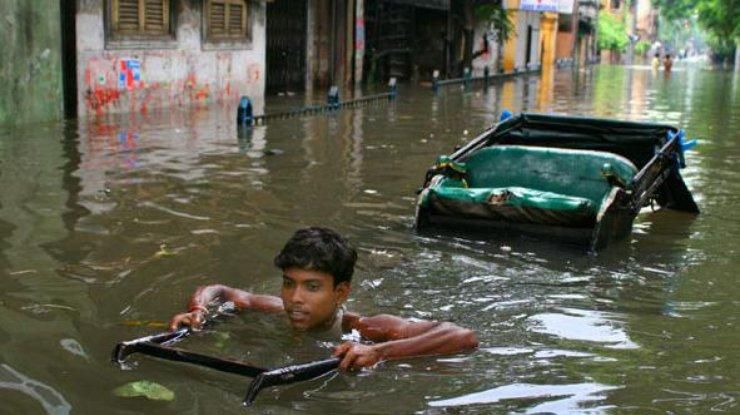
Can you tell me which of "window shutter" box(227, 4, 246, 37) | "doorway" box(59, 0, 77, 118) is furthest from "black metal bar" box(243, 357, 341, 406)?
"window shutter" box(227, 4, 246, 37)

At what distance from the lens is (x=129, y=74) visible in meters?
16.2

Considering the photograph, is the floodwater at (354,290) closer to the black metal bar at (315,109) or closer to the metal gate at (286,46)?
the black metal bar at (315,109)

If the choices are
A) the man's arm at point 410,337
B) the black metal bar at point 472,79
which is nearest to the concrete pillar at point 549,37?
the black metal bar at point 472,79

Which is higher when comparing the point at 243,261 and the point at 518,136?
the point at 518,136

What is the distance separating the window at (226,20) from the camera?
61.2 feet

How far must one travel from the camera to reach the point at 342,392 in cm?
A: 409

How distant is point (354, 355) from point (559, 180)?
464cm

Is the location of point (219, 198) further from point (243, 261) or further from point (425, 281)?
point (425, 281)

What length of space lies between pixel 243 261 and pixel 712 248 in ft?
12.6

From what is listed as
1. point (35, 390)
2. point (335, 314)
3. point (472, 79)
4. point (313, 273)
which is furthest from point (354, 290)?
point (472, 79)

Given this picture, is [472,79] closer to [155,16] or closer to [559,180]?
[155,16]

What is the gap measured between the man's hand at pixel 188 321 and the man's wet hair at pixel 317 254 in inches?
25.4

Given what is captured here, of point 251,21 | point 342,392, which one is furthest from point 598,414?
point 251,21

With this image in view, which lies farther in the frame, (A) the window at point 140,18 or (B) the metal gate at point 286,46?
(B) the metal gate at point 286,46
